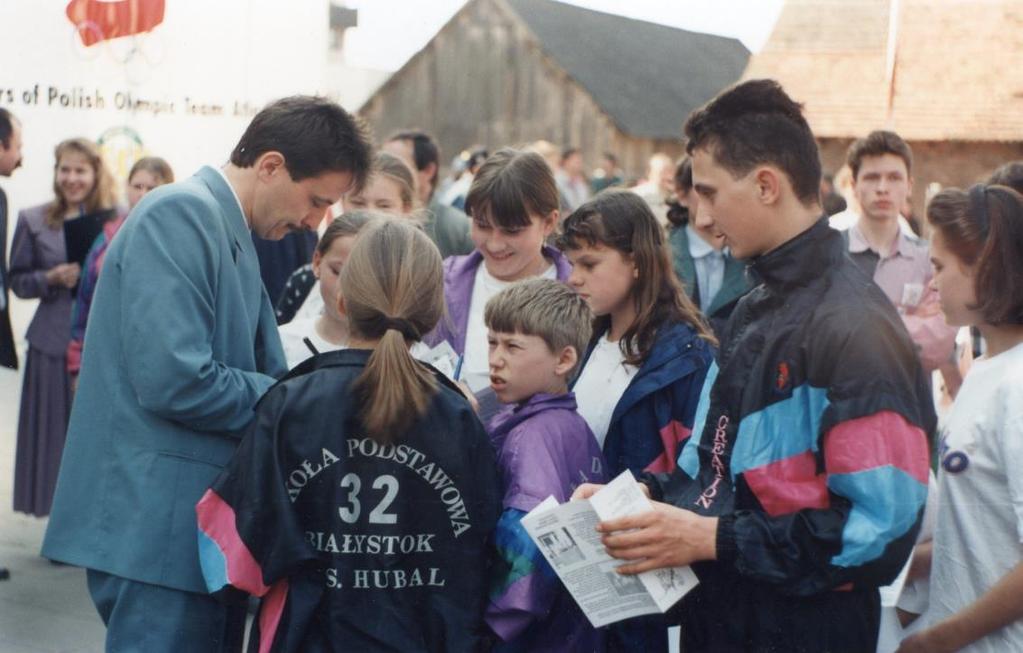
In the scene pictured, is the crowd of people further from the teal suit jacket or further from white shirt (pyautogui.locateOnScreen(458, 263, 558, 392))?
white shirt (pyautogui.locateOnScreen(458, 263, 558, 392))

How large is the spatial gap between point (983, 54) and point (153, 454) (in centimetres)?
1386

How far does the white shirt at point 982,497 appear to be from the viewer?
257 cm

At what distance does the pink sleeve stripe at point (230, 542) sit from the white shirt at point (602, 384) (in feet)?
3.41

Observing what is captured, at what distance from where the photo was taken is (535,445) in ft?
9.82

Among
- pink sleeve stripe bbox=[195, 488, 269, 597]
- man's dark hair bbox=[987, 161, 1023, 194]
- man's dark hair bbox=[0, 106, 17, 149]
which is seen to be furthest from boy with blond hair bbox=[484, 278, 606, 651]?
man's dark hair bbox=[0, 106, 17, 149]

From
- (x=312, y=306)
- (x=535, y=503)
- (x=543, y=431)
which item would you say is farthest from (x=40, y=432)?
(x=535, y=503)

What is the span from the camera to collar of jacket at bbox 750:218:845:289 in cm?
239

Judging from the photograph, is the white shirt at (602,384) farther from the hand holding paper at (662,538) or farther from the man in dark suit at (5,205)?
the man in dark suit at (5,205)

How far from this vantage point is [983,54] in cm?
1470

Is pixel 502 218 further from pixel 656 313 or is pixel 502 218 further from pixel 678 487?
pixel 678 487

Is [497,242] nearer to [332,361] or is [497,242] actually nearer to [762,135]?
[332,361]

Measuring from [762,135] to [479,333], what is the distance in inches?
70.0

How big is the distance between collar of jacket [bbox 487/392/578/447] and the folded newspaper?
1.75 feet

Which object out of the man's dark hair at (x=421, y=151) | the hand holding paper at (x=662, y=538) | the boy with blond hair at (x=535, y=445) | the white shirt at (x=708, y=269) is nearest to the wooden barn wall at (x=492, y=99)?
the man's dark hair at (x=421, y=151)
